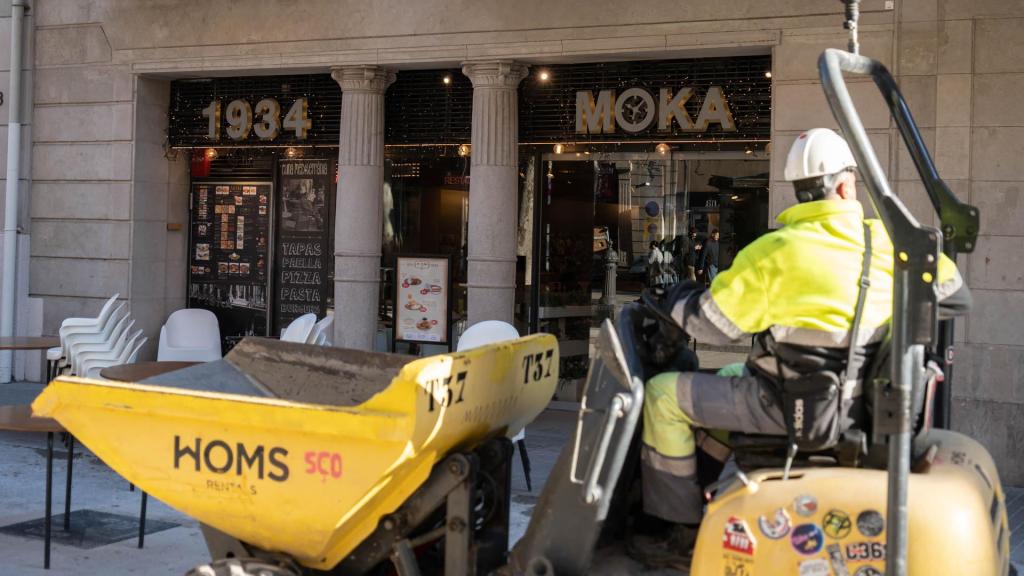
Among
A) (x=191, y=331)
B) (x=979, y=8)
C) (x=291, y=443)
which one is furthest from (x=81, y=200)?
(x=291, y=443)

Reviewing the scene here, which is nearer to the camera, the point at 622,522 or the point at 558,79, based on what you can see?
the point at 622,522

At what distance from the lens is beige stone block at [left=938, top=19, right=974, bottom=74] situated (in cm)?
932

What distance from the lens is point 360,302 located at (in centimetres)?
1190

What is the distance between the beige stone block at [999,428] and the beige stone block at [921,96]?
2321 mm

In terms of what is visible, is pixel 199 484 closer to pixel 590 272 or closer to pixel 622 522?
pixel 622 522

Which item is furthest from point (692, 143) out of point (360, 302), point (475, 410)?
point (475, 410)

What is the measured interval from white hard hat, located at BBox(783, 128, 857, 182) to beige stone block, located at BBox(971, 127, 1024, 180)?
595cm

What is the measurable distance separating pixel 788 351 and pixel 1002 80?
6.50 meters

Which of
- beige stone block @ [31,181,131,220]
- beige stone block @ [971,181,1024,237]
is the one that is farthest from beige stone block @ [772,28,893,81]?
beige stone block @ [31,181,131,220]

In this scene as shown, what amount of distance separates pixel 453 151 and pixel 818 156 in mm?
8810

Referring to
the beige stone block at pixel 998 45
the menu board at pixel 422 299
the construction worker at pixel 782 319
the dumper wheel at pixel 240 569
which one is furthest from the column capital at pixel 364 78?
the construction worker at pixel 782 319

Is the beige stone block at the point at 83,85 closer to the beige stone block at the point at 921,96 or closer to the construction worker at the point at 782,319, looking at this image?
the beige stone block at the point at 921,96

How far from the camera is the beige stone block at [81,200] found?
13.1m

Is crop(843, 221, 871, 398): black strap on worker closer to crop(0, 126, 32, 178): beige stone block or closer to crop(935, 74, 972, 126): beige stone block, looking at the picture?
crop(935, 74, 972, 126): beige stone block
